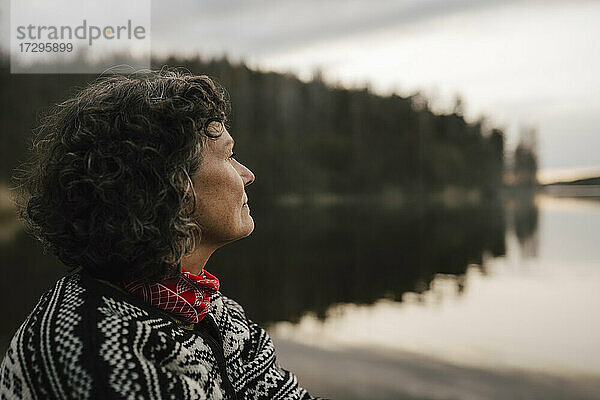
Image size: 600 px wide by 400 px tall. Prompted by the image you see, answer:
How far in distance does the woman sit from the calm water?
174 inches

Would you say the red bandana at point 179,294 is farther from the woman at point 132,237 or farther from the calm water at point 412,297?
the calm water at point 412,297

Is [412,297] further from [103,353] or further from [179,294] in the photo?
[103,353]

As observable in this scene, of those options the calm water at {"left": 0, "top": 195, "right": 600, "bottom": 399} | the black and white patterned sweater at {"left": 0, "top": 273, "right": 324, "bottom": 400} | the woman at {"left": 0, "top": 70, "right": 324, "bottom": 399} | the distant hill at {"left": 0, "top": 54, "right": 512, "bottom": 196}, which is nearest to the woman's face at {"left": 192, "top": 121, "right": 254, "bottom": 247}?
the woman at {"left": 0, "top": 70, "right": 324, "bottom": 399}

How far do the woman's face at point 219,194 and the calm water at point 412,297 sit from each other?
4.38 meters

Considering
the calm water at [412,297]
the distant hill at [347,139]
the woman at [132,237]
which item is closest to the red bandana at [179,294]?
the woman at [132,237]

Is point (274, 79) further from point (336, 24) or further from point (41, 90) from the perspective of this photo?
point (41, 90)

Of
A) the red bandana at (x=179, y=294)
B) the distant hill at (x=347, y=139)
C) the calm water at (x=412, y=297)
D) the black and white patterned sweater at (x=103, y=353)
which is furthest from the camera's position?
the distant hill at (x=347, y=139)

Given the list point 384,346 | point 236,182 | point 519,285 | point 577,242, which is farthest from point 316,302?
point 577,242

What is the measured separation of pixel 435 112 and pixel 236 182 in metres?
21.3

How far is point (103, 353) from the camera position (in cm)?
73

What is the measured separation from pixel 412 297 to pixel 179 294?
30.4ft

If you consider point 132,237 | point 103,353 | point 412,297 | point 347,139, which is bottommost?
point 412,297

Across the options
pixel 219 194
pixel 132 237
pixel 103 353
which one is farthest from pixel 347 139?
pixel 103 353

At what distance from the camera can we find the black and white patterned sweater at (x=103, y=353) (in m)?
0.73
